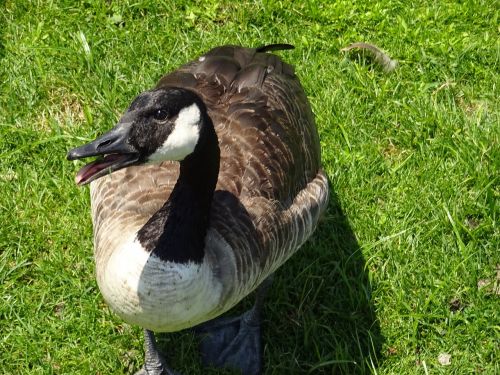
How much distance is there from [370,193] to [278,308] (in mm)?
958

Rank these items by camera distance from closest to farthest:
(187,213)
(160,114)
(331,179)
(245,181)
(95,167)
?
(95,167), (160,114), (187,213), (245,181), (331,179)

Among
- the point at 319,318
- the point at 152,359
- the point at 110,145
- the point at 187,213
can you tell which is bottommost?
the point at 319,318

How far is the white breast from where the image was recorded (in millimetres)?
3422

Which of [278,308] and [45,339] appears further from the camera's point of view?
[278,308]

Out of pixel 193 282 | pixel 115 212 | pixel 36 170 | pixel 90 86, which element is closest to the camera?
pixel 193 282

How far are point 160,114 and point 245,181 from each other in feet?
2.71

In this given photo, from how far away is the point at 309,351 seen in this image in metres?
4.47

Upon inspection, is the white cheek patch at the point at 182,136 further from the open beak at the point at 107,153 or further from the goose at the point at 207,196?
the open beak at the point at 107,153

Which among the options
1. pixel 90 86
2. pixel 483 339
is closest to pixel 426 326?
pixel 483 339

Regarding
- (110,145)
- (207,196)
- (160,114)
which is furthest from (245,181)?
(110,145)

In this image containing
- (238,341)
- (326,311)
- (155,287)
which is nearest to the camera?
(155,287)

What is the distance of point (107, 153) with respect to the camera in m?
3.08

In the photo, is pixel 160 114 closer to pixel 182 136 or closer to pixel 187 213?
pixel 182 136

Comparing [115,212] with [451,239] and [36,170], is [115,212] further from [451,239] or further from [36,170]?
[451,239]
